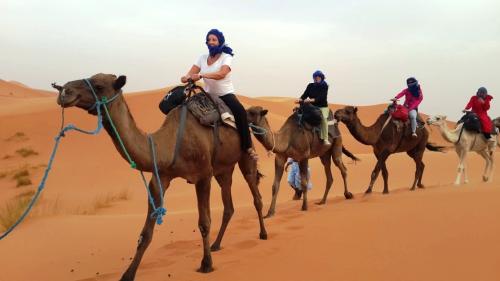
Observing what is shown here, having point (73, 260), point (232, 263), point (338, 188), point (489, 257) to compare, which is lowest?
point (338, 188)

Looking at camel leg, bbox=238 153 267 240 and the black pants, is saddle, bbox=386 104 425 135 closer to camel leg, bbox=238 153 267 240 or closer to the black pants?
camel leg, bbox=238 153 267 240

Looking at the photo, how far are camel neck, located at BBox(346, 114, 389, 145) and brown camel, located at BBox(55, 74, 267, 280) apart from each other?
19.3 ft

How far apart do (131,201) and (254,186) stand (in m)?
9.34

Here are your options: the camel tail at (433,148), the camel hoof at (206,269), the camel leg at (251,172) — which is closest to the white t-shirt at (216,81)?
the camel leg at (251,172)

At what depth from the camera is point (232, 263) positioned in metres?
5.79

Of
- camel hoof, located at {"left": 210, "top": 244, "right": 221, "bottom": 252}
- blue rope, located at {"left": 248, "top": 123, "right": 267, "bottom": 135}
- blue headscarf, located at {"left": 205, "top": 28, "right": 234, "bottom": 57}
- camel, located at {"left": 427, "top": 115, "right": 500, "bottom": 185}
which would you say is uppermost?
blue headscarf, located at {"left": 205, "top": 28, "right": 234, "bottom": 57}

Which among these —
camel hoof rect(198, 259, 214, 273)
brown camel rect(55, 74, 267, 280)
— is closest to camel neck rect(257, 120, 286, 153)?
brown camel rect(55, 74, 267, 280)

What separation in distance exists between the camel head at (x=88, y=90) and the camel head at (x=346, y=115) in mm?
7460

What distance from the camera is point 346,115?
11.4 m

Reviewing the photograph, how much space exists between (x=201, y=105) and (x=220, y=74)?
458 millimetres

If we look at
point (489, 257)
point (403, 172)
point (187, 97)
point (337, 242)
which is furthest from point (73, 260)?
point (403, 172)

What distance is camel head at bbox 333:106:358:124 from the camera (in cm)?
1133

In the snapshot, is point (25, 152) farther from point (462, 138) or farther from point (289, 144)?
point (462, 138)

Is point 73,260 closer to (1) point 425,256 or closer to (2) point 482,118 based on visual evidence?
(1) point 425,256
